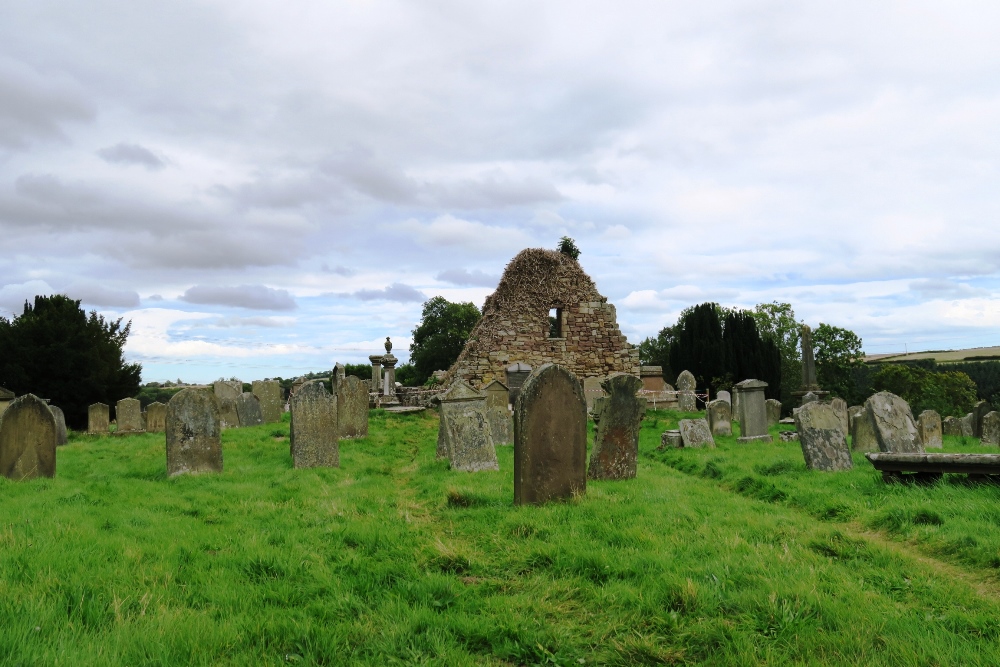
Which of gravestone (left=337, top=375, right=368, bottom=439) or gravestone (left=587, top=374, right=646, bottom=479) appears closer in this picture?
gravestone (left=587, top=374, right=646, bottom=479)

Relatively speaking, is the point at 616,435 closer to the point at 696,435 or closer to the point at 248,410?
the point at 696,435

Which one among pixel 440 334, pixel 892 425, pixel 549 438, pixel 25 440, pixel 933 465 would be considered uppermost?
pixel 440 334

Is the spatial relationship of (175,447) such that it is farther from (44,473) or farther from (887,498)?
(887,498)

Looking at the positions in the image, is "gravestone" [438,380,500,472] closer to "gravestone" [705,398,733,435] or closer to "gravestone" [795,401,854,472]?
"gravestone" [795,401,854,472]

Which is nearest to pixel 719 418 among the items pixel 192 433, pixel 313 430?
pixel 313 430

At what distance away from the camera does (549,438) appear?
715cm

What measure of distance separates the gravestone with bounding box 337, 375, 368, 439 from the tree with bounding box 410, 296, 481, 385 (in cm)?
3385

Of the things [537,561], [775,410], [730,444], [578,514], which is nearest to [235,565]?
[537,561]

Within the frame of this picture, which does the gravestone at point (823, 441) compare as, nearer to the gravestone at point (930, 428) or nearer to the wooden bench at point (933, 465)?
the wooden bench at point (933, 465)

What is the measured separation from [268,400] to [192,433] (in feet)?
32.1

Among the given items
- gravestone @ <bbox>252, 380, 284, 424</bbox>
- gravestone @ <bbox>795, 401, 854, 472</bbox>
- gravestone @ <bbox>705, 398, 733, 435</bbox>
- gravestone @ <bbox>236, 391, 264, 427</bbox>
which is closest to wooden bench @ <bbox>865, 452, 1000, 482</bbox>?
gravestone @ <bbox>795, 401, 854, 472</bbox>

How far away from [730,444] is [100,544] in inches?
444

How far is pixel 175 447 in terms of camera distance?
9430 millimetres

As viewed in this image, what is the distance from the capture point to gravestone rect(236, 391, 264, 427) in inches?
712
